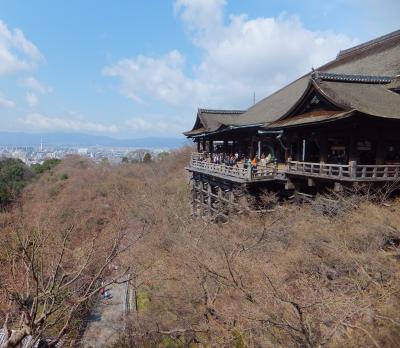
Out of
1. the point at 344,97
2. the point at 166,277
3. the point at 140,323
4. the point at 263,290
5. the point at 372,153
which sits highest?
the point at 344,97

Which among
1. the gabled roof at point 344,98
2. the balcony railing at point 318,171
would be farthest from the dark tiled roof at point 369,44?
the balcony railing at point 318,171

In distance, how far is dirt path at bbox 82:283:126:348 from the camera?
14695 millimetres

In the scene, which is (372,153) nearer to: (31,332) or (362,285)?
(362,285)

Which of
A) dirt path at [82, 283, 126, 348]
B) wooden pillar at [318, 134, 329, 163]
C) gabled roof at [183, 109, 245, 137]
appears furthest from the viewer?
gabled roof at [183, 109, 245, 137]

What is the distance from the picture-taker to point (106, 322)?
16.5 meters

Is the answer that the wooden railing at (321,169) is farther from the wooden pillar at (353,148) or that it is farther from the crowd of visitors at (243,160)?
the crowd of visitors at (243,160)

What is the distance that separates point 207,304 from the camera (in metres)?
10.1

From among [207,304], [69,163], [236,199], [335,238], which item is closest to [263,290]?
[207,304]

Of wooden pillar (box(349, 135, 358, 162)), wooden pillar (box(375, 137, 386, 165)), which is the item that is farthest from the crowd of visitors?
wooden pillar (box(375, 137, 386, 165))

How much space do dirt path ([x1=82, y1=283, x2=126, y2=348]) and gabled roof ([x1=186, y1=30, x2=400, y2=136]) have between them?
11.3 meters

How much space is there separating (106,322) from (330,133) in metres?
13.3

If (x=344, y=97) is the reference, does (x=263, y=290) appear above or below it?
below

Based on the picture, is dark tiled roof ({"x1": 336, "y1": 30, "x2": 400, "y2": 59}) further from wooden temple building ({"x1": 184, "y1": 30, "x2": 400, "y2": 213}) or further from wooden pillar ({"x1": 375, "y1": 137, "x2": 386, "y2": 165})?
wooden pillar ({"x1": 375, "y1": 137, "x2": 386, "y2": 165})

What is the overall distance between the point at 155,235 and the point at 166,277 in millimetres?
7080
